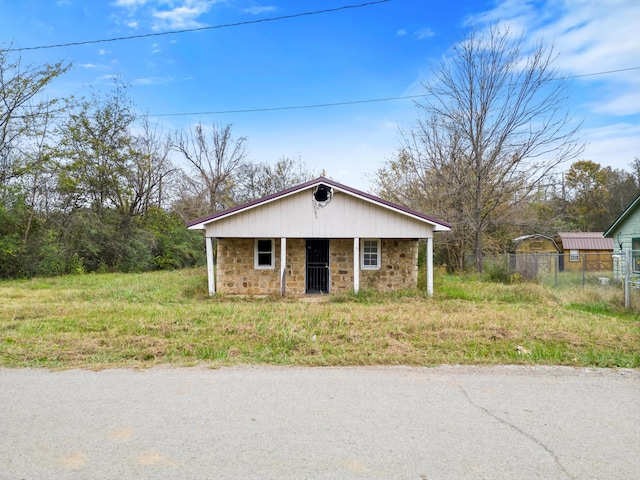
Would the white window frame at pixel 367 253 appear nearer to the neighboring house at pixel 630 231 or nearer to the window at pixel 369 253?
the window at pixel 369 253

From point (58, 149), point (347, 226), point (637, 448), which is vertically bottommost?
point (637, 448)

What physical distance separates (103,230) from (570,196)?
1958 inches

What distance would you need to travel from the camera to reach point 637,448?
10.7 ft

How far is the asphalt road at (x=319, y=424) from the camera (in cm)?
294

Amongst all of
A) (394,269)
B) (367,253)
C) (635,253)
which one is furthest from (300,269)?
(635,253)

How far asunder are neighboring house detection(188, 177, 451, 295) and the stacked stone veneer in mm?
35

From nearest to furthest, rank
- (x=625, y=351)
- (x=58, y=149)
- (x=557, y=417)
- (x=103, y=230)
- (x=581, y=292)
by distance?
(x=557, y=417) < (x=625, y=351) < (x=581, y=292) < (x=58, y=149) < (x=103, y=230)

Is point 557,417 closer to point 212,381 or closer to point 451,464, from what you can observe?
point 451,464

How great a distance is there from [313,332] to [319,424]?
3.71 meters

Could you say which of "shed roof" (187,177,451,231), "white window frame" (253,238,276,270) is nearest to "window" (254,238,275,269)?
"white window frame" (253,238,276,270)

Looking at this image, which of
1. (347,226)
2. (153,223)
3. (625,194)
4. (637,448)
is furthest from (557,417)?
(625,194)

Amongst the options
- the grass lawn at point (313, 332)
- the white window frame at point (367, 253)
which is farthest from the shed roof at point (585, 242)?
the white window frame at point (367, 253)

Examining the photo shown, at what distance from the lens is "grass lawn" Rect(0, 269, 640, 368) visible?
19.3 feet

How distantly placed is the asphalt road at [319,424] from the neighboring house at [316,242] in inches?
332
